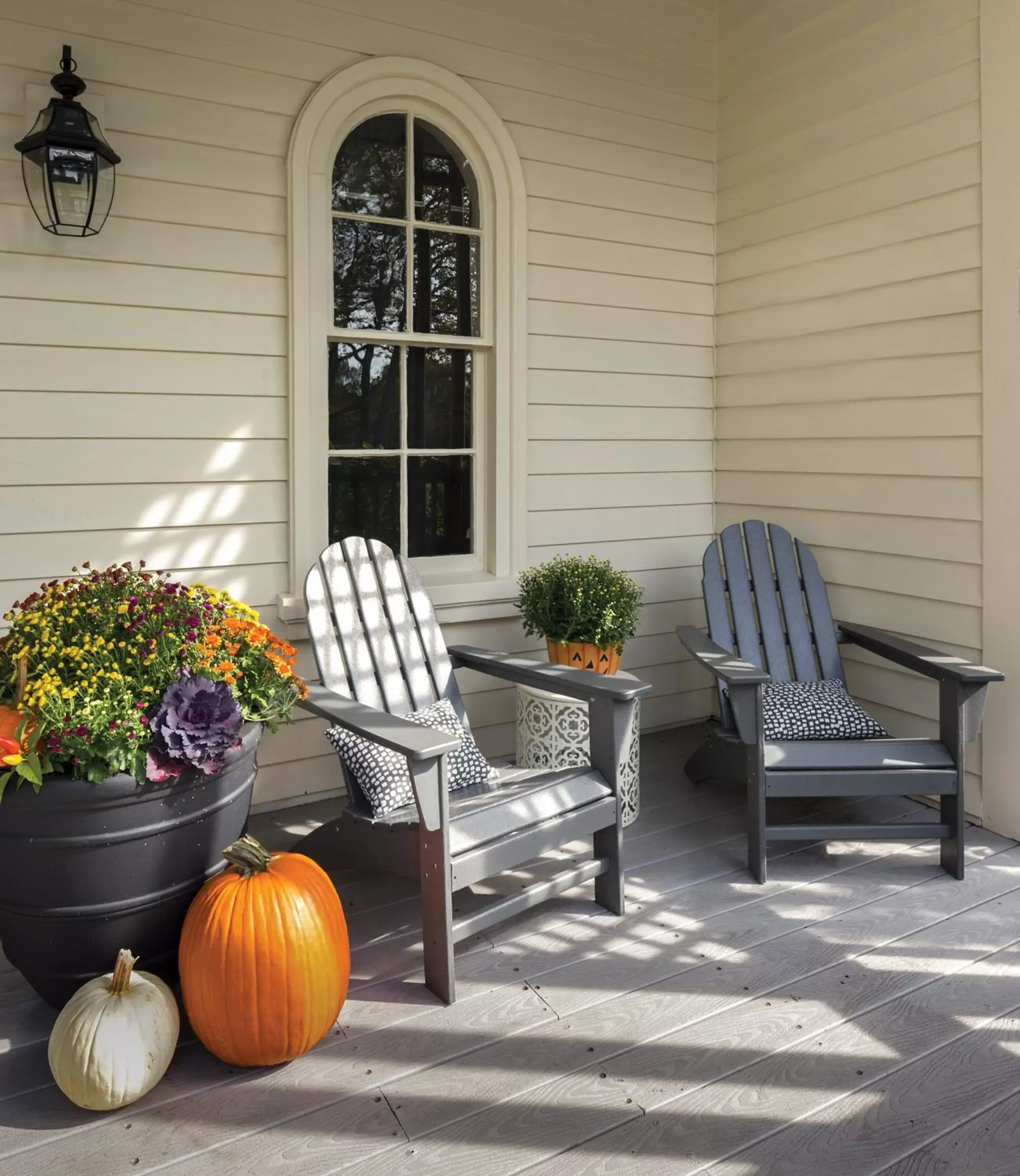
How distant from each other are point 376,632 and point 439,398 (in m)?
1.09

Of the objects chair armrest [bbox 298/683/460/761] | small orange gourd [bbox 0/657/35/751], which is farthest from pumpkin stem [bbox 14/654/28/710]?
chair armrest [bbox 298/683/460/761]

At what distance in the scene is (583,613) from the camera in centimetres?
333

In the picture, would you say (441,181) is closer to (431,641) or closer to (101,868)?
(431,641)

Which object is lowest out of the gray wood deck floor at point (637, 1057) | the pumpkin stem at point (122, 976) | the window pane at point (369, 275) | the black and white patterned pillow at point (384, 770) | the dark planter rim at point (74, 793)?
the gray wood deck floor at point (637, 1057)

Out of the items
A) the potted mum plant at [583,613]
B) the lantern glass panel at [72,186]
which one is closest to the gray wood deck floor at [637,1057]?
the potted mum plant at [583,613]

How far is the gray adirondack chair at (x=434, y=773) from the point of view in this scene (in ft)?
7.52

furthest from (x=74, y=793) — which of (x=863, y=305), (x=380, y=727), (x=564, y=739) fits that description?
(x=863, y=305)

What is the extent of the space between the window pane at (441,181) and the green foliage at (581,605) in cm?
137

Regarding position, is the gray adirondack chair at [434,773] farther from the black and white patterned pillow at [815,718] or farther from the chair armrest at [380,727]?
the black and white patterned pillow at [815,718]

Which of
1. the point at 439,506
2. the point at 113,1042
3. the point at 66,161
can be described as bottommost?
the point at 113,1042

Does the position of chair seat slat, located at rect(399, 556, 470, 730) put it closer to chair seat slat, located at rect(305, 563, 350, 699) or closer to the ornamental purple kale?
chair seat slat, located at rect(305, 563, 350, 699)

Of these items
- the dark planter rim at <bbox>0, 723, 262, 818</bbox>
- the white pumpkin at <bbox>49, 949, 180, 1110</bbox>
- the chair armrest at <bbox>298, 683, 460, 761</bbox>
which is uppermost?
the chair armrest at <bbox>298, 683, 460, 761</bbox>

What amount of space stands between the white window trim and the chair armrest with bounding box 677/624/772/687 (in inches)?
28.8

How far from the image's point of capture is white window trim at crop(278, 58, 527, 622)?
329cm
